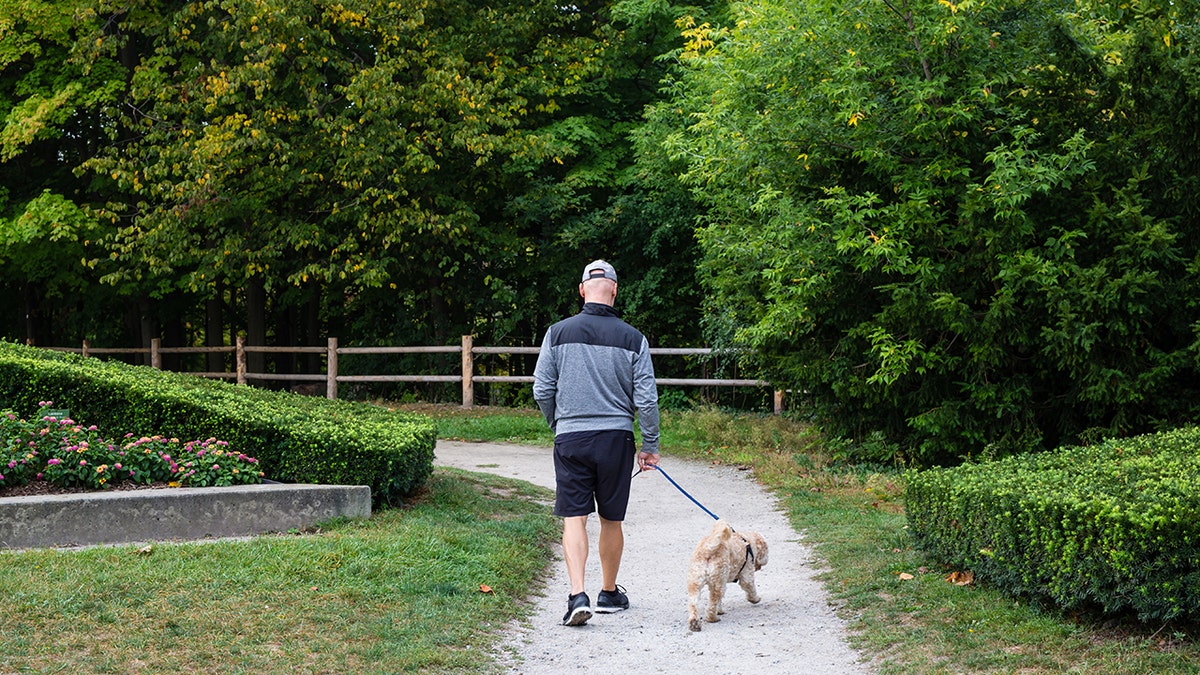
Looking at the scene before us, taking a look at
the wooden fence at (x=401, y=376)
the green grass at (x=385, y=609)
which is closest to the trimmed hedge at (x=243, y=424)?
the green grass at (x=385, y=609)

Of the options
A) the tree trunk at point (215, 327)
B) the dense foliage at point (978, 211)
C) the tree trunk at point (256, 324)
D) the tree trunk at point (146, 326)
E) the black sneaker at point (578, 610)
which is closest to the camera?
the black sneaker at point (578, 610)

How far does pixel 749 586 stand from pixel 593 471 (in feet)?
4.08

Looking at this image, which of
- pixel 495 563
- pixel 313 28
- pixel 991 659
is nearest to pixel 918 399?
pixel 495 563

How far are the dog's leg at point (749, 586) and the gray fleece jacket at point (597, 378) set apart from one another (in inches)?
39.4

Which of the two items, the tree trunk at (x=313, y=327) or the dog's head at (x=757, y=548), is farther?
the tree trunk at (x=313, y=327)

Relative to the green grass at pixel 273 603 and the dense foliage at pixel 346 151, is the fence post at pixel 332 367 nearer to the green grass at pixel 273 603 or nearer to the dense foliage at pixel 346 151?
the dense foliage at pixel 346 151

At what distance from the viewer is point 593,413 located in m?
5.94

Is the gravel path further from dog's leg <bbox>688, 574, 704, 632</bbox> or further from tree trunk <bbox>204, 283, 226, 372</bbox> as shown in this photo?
tree trunk <bbox>204, 283, 226, 372</bbox>

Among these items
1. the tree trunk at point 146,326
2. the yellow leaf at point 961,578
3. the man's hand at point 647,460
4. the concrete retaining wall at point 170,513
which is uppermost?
the tree trunk at point 146,326

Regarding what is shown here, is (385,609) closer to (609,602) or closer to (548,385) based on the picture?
(609,602)

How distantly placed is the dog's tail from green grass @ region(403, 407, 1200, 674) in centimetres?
83

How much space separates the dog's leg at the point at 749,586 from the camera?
6402mm

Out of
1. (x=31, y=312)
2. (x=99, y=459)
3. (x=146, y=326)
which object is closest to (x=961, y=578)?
(x=99, y=459)

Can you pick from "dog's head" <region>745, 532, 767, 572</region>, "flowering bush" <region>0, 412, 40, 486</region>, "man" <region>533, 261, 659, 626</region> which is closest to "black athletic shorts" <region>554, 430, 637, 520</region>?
"man" <region>533, 261, 659, 626</region>
